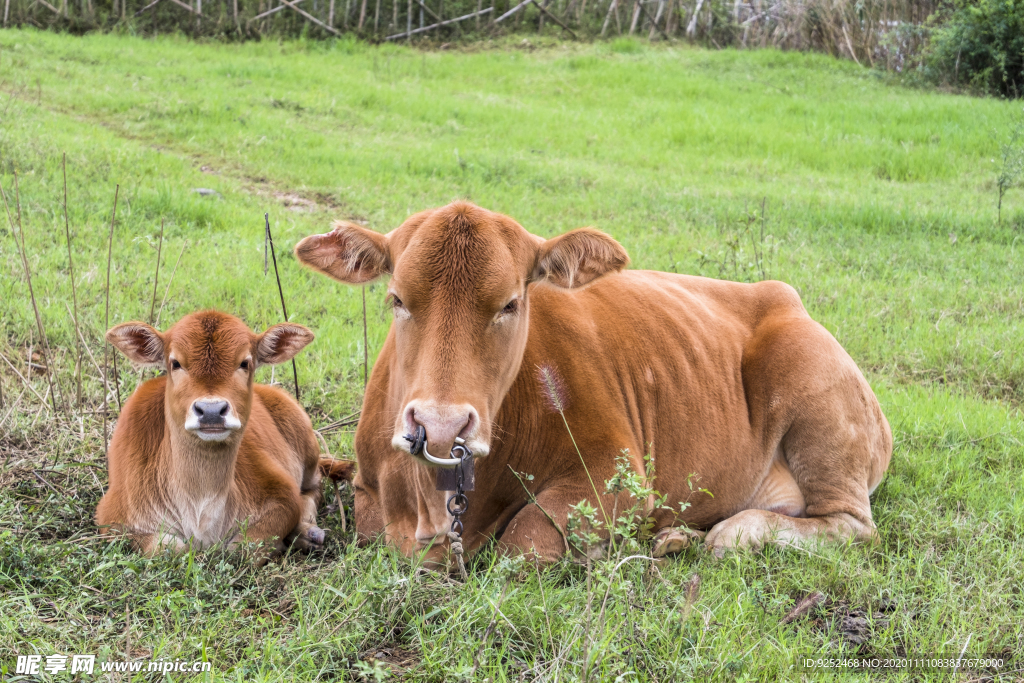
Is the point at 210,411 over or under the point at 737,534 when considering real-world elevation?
over

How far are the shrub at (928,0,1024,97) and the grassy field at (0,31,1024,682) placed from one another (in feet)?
5.24

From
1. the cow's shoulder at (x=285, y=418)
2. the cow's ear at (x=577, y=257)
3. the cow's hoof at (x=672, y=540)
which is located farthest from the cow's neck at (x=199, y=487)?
the cow's hoof at (x=672, y=540)

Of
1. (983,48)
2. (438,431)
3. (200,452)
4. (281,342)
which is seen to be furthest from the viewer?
(983,48)

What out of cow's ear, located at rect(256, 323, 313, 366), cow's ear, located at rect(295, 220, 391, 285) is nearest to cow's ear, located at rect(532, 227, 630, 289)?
cow's ear, located at rect(295, 220, 391, 285)

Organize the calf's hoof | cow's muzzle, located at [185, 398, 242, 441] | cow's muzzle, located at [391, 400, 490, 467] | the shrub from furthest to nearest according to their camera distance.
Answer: the shrub, the calf's hoof, cow's muzzle, located at [185, 398, 242, 441], cow's muzzle, located at [391, 400, 490, 467]

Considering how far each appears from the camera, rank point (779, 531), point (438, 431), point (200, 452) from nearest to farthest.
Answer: point (438, 431), point (200, 452), point (779, 531)

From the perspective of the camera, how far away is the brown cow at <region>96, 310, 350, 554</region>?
4117 mm

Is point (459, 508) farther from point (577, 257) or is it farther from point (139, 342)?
point (139, 342)

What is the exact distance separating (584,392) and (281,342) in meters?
1.58

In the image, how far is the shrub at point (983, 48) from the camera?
1883 cm

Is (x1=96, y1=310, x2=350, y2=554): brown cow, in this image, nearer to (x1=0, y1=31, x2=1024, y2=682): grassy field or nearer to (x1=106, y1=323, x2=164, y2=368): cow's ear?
(x1=106, y1=323, x2=164, y2=368): cow's ear

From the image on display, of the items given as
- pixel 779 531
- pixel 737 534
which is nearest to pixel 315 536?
pixel 737 534

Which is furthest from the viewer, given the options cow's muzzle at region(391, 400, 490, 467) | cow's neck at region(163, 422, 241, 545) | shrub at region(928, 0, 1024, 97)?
shrub at region(928, 0, 1024, 97)

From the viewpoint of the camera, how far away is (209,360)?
4.12m
